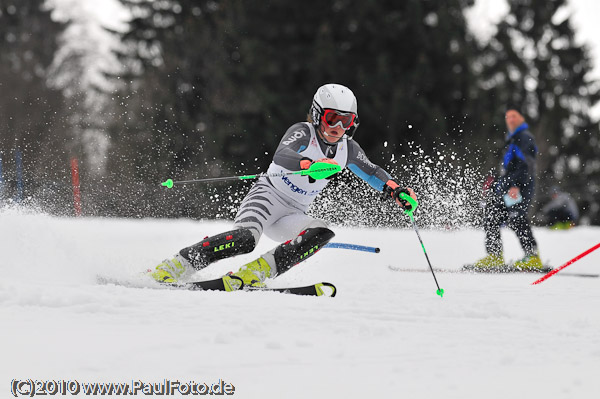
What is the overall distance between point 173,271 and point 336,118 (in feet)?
5.22

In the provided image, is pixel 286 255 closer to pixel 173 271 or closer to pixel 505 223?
pixel 173 271

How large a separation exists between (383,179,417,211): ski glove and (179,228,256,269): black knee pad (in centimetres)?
108

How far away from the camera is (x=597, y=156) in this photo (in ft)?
83.4

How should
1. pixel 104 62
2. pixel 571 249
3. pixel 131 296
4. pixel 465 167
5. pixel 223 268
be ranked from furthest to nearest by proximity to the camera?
pixel 104 62, pixel 465 167, pixel 571 249, pixel 223 268, pixel 131 296

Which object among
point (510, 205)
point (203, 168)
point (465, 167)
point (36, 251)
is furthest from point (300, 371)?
point (203, 168)

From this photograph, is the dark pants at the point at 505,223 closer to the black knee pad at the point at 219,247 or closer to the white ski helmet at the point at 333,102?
the white ski helmet at the point at 333,102

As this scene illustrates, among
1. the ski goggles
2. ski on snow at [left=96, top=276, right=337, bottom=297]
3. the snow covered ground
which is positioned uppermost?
the ski goggles

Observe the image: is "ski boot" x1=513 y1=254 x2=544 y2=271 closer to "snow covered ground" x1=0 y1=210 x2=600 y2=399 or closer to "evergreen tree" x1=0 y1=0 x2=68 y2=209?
"snow covered ground" x1=0 y1=210 x2=600 y2=399

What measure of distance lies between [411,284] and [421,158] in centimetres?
1107

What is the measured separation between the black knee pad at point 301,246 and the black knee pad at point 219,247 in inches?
8.8

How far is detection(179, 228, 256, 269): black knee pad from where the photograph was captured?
188 inches

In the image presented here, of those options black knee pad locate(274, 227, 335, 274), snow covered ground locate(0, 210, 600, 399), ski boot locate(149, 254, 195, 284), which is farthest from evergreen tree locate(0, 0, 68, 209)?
snow covered ground locate(0, 210, 600, 399)

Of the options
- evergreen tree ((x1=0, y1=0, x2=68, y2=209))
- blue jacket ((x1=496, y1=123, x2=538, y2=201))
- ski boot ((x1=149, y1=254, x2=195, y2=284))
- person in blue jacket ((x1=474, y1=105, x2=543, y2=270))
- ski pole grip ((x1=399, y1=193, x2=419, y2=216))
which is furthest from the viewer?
evergreen tree ((x1=0, y1=0, x2=68, y2=209))

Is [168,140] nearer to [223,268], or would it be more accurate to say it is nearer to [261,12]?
[261,12]
